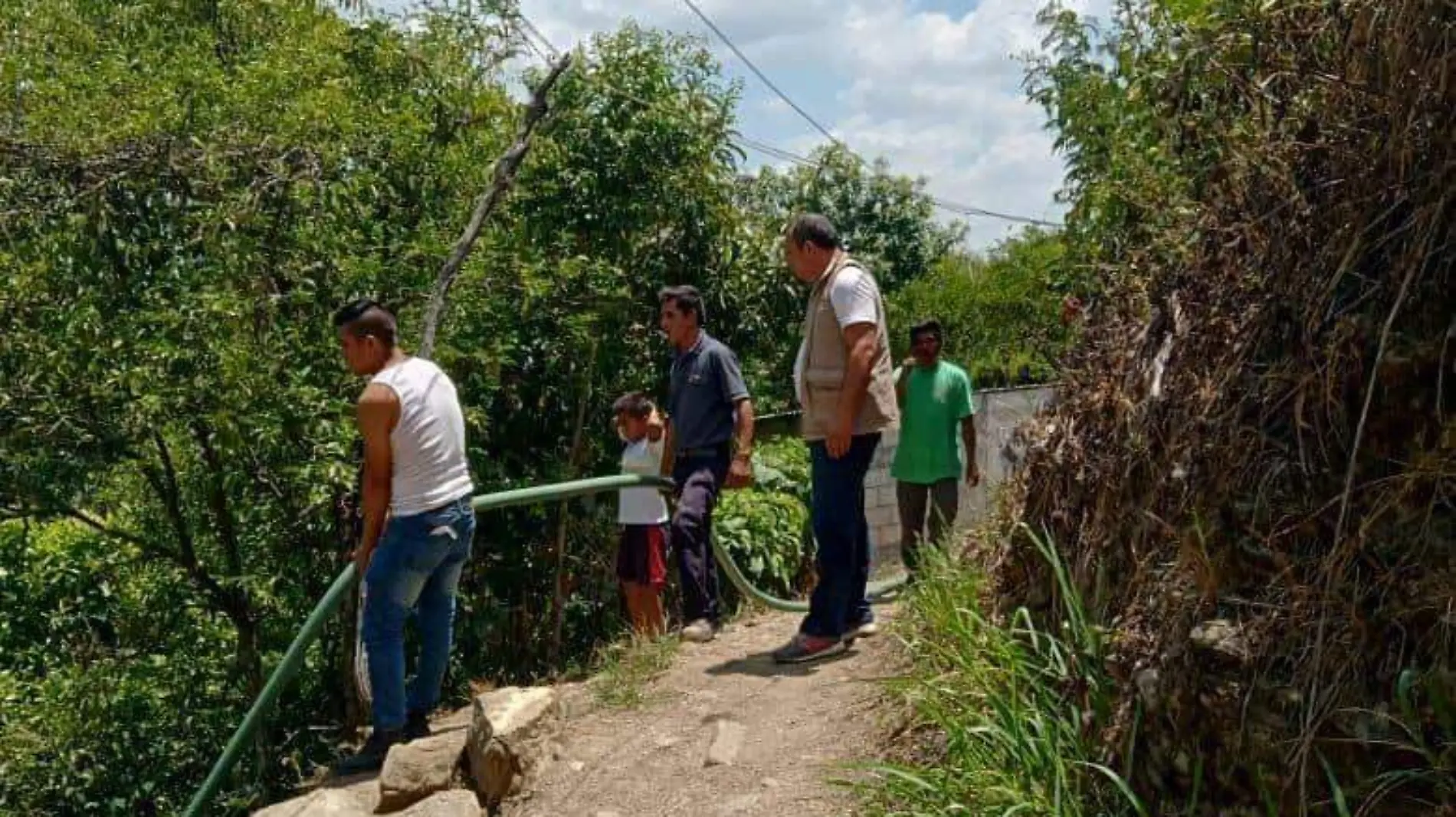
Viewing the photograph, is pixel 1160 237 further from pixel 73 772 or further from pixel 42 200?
pixel 73 772

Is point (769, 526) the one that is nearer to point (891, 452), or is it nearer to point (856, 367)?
point (891, 452)

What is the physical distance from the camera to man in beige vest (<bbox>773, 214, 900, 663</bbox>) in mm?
5172

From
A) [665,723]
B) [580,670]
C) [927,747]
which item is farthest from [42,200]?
[927,747]

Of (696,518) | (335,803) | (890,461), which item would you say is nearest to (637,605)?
(696,518)

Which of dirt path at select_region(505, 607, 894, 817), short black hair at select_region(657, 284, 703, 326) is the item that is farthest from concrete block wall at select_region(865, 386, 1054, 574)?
dirt path at select_region(505, 607, 894, 817)

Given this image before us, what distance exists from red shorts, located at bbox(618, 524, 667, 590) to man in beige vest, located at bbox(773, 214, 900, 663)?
4.91 ft

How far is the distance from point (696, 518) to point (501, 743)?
182cm

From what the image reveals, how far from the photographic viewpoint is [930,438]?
6.84m

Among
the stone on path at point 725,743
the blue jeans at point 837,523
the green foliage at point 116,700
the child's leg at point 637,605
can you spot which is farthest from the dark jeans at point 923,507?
the green foliage at point 116,700

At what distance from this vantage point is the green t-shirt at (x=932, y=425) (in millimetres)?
6816

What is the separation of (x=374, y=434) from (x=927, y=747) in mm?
2224

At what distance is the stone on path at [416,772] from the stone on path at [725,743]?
99cm

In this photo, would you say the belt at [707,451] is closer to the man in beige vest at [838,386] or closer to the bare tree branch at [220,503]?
the man in beige vest at [838,386]

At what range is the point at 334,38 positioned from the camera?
319 inches
